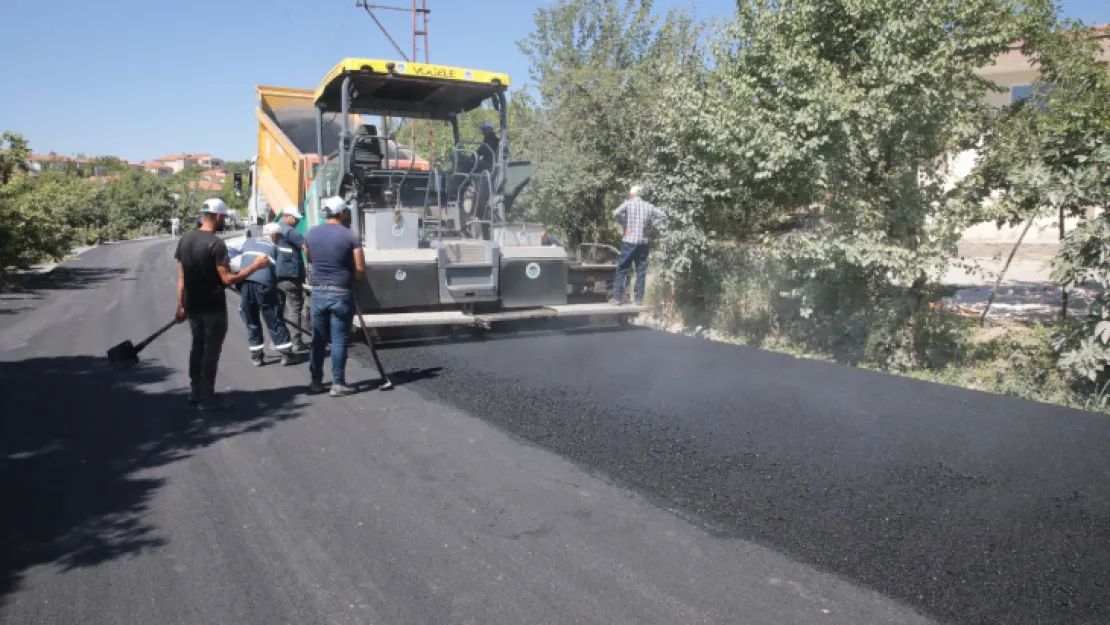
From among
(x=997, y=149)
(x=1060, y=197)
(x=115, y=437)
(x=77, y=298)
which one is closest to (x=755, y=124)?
(x=997, y=149)

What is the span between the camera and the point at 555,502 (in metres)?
4.16

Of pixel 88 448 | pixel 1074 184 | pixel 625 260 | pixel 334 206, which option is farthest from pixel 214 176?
pixel 1074 184

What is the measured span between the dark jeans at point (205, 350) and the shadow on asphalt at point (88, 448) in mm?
224

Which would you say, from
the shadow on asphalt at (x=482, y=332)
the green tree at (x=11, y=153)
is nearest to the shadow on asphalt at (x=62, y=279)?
the green tree at (x=11, y=153)

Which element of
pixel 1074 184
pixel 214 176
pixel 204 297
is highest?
pixel 214 176

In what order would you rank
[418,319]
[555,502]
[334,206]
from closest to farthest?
[555,502] < [334,206] < [418,319]

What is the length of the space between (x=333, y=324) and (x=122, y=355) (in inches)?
69.9

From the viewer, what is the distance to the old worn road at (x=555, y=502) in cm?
314

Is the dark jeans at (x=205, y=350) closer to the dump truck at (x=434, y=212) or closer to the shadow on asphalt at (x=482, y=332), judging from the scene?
the dump truck at (x=434, y=212)

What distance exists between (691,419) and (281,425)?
3021mm

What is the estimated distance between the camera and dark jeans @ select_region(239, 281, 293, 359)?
7.87 m

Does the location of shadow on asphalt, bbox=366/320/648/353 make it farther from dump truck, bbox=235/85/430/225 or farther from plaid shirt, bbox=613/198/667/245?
dump truck, bbox=235/85/430/225

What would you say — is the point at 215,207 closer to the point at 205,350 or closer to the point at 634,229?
the point at 205,350

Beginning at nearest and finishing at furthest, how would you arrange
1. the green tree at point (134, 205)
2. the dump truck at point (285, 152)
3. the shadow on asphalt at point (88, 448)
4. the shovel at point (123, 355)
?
the shadow on asphalt at point (88, 448) → the shovel at point (123, 355) → the dump truck at point (285, 152) → the green tree at point (134, 205)
